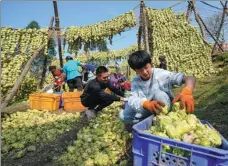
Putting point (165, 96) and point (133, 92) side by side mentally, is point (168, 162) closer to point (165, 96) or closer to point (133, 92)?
point (165, 96)

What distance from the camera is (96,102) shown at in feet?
20.3

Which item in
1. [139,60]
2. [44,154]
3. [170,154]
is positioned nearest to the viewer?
[170,154]

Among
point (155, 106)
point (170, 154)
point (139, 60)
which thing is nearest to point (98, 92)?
point (139, 60)

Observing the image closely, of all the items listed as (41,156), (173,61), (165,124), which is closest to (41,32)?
(173,61)

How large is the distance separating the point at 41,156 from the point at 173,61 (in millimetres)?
8344

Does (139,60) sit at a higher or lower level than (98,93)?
higher

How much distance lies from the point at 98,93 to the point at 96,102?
36 cm

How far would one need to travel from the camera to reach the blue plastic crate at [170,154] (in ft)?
5.93

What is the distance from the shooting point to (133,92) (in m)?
3.59

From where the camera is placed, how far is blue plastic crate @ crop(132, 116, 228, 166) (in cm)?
181

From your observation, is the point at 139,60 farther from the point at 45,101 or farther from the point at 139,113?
the point at 45,101

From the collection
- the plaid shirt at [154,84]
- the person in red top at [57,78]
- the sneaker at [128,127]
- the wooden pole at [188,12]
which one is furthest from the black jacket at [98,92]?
the wooden pole at [188,12]

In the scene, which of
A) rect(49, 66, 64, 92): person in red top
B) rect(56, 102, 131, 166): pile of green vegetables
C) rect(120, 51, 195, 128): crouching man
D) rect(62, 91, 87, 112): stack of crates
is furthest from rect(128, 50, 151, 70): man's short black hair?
rect(49, 66, 64, 92): person in red top

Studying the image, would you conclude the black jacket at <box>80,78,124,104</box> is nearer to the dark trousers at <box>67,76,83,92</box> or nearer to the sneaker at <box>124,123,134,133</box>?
the sneaker at <box>124,123,134,133</box>
